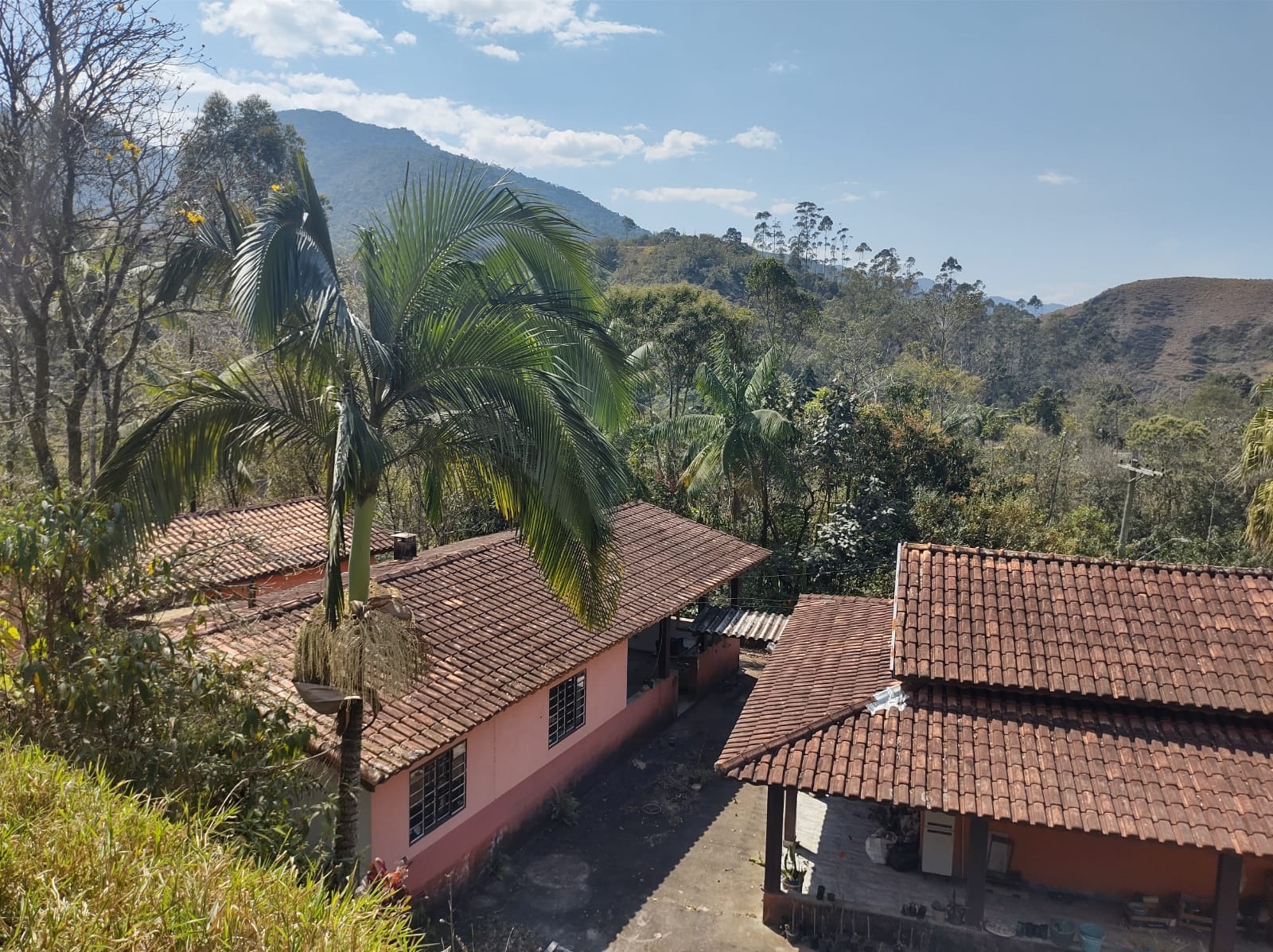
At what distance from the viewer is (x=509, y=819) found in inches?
441

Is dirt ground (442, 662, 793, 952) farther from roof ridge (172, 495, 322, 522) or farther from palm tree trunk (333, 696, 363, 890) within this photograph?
roof ridge (172, 495, 322, 522)

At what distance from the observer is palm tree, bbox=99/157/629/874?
5910 millimetres

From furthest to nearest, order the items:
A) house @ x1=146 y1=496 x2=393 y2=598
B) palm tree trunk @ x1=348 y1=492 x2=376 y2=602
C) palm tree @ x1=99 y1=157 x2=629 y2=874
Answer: house @ x1=146 y1=496 x2=393 y2=598, palm tree trunk @ x1=348 y1=492 x2=376 y2=602, palm tree @ x1=99 y1=157 x2=629 y2=874

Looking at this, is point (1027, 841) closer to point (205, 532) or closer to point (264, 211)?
point (264, 211)

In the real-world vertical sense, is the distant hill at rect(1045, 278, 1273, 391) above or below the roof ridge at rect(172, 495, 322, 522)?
above

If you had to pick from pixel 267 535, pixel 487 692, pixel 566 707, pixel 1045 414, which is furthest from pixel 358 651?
pixel 1045 414

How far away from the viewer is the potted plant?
404 inches

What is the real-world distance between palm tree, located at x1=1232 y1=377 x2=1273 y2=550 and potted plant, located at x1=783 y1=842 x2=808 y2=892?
386 inches

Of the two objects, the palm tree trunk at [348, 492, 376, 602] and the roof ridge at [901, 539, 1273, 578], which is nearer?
the palm tree trunk at [348, 492, 376, 602]

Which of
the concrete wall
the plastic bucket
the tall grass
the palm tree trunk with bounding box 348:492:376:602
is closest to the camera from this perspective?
the tall grass

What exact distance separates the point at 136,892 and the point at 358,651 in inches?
102

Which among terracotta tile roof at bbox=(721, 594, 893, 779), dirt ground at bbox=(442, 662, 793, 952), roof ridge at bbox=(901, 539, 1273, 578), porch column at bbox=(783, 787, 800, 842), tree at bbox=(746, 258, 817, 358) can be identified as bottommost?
dirt ground at bbox=(442, 662, 793, 952)

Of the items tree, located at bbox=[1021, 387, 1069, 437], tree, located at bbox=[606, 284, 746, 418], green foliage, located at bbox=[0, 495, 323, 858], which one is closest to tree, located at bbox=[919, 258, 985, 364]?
tree, located at bbox=[1021, 387, 1069, 437]

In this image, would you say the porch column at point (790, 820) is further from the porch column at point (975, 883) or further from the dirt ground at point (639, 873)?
the porch column at point (975, 883)
